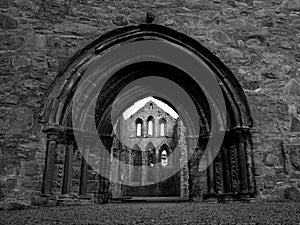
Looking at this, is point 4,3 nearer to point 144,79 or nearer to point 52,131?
point 52,131

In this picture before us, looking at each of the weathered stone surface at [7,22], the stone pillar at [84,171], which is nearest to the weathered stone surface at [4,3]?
the weathered stone surface at [7,22]

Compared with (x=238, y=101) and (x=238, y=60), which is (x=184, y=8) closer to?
(x=238, y=60)

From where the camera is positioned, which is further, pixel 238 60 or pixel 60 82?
pixel 238 60

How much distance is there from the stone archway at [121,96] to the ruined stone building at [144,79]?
2 centimetres

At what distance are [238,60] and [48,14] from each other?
3.56 meters

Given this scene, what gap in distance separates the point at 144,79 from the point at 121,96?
2.03 ft

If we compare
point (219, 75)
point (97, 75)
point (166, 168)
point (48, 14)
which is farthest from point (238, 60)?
point (166, 168)

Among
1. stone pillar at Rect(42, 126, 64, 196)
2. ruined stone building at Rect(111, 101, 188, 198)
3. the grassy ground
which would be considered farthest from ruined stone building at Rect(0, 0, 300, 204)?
ruined stone building at Rect(111, 101, 188, 198)

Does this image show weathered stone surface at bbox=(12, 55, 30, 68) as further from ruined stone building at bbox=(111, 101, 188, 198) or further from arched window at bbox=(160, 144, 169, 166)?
arched window at bbox=(160, 144, 169, 166)

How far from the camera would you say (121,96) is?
20.0 ft

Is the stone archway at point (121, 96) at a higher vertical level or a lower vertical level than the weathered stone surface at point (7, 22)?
lower

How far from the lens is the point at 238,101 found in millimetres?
4945

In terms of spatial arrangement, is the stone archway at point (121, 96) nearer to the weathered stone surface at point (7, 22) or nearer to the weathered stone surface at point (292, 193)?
the weathered stone surface at point (292, 193)

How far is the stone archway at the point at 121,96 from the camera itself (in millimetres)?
4559
